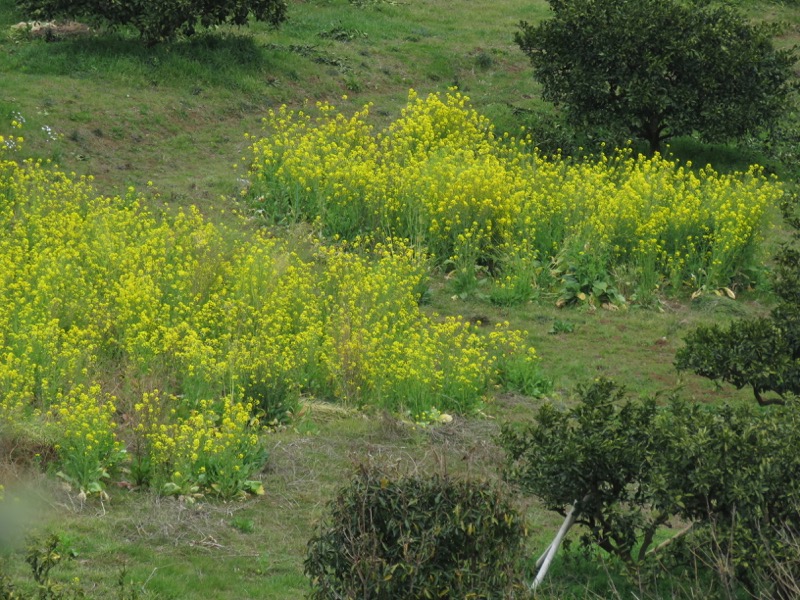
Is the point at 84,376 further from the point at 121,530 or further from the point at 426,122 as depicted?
the point at 426,122

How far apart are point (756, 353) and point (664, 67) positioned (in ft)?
27.7

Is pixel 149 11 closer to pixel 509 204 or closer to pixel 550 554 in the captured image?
pixel 509 204

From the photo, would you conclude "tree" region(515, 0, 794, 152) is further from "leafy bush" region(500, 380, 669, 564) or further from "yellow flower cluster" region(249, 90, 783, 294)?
"leafy bush" region(500, 380, 669, 564)

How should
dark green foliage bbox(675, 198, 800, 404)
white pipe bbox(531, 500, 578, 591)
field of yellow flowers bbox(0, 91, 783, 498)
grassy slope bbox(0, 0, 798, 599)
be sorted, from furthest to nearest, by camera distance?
dark green foliage bbox(675, 198, 800, 404), field of yellow flowers bbox(0, 91, 783, 498), grassy slope bbox(0, 0, 798, 599), white pipe bbox(531, 500, 578, 591)

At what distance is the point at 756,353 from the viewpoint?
947 centimetres

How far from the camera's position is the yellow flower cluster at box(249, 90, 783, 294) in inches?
562

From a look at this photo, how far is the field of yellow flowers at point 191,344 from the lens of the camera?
8664mm

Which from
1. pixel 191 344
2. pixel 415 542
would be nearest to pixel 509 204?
pixel 191 344

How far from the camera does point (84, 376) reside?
31.9 feet

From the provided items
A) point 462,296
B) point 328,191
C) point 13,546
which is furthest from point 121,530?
point 328,191

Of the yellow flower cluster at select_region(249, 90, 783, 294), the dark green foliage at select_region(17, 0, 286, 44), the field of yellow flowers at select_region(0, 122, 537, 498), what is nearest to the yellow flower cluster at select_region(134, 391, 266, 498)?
the field of yellow flowers at select_region(0, 122, 537, 498)

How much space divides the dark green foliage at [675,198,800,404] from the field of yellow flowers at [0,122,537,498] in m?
1.99

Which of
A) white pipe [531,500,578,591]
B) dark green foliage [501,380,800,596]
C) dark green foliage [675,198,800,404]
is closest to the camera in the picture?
dark green foliage [501,380,800,596]

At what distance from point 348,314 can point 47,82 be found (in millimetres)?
8465
